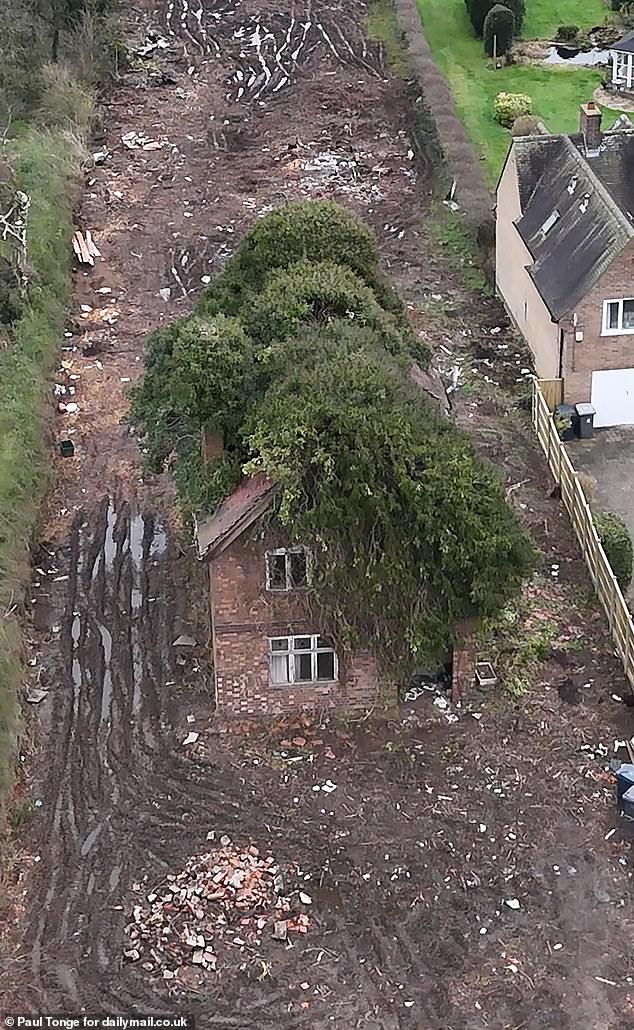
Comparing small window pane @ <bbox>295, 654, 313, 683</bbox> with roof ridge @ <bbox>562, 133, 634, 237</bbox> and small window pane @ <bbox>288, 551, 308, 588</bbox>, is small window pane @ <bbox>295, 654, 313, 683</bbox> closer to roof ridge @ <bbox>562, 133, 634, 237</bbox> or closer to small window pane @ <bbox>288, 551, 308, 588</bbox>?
small window pane @ <bbox>288, 551, 308, 588</bbox>

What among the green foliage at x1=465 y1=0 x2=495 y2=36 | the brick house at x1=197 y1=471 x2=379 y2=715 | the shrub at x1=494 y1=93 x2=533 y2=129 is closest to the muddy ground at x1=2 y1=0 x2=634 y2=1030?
the brick house at x1=197 y1=471 x2=379 y2=715

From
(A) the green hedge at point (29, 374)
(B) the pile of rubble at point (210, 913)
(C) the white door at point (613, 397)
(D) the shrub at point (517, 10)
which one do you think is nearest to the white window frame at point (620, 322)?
(C) the white door at point (613, 397)

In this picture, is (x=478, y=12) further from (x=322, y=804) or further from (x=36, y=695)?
(x=322, y=804)

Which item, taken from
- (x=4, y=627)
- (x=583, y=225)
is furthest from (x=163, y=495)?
(x=583, y=225)

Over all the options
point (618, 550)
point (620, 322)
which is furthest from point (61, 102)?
point (618, 550)

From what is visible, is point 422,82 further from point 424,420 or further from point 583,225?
point 424,420
